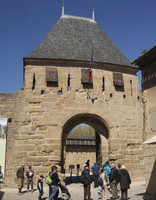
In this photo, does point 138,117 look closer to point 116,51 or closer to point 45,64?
point 116,51

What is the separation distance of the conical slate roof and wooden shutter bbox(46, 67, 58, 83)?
26.9 inches

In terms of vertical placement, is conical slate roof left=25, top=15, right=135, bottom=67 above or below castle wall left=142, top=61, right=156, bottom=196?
above

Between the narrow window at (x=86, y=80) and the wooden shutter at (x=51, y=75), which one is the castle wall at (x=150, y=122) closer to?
the narrow window at (x=86, y=80)

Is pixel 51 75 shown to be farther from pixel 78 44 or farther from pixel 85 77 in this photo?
pixel 78 44

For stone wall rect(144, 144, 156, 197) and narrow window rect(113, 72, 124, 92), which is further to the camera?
narrow window rect(113, 72, 124, 92)

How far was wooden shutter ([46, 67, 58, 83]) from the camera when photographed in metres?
11.1

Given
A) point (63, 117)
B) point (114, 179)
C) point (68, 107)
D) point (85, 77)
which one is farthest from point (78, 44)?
point (114, 179)

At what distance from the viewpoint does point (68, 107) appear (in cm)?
1108

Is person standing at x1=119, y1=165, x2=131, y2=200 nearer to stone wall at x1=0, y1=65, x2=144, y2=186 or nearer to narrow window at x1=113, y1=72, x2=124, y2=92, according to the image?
stone wall at x1=0, y1=65, x2=144, y2=186

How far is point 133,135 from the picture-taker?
1166cm

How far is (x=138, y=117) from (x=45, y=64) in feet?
17.8

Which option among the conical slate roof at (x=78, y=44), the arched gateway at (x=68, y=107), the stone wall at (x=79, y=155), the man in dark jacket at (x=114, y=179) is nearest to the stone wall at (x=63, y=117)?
the arched gateway at (x=68, y=107)

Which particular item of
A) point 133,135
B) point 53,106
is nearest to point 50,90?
point 53,106

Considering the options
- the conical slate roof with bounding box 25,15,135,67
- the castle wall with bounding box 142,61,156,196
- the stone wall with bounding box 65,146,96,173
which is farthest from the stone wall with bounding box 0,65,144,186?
the stone wall with bounding box 65,146,96,173
